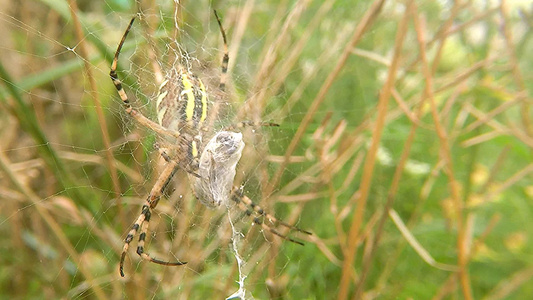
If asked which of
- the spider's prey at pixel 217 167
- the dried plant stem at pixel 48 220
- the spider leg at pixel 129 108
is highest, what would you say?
the spider leg at pixel 129 108

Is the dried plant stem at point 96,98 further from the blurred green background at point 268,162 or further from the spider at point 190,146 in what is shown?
the spider at point 190,146

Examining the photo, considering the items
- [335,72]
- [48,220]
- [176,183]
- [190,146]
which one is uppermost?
[335,72]

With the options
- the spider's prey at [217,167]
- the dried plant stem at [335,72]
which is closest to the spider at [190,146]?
the spider's prey at [217,167]

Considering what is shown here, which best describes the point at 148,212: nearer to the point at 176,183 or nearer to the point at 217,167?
the point at 176,183

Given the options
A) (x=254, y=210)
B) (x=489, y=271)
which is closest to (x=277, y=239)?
(x=254, y=210)

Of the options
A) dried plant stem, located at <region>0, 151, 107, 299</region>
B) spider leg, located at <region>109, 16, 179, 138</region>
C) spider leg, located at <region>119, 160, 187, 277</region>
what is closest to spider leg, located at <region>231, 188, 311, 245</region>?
spider leg, located at <region>119, 160, 187, 277</region>

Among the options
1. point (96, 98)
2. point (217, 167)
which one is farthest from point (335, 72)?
point (96, 98)

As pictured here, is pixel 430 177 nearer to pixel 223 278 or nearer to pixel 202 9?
pixel 223 278
